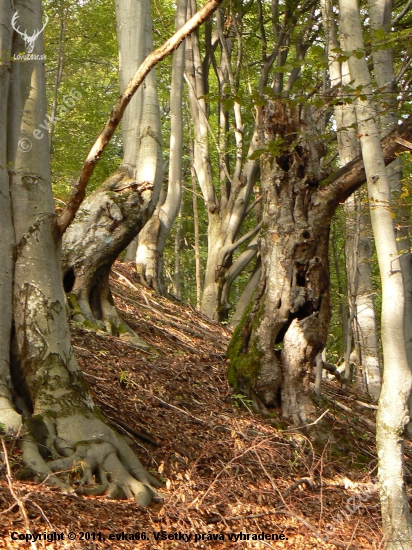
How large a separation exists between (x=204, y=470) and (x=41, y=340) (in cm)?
191

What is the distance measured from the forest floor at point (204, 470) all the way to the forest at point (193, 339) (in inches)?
0.9

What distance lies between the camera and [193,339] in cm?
978

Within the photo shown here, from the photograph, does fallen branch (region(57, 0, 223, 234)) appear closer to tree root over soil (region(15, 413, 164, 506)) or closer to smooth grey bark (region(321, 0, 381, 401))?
tree root over soil (region(15, 413, 164, 506))

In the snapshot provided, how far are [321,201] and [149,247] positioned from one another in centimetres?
485

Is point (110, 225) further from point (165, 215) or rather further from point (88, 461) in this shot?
point (165, 215)

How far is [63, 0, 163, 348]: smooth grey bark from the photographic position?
7613mm

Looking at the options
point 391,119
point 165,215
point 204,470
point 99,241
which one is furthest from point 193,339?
point 391,119

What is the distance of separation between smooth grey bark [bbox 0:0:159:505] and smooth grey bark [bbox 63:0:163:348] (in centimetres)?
221

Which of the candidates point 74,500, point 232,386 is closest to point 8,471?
point 74,500

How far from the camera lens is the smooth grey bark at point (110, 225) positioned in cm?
761

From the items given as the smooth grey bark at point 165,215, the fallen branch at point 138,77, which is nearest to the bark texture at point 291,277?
the fallen branch at point 138,77

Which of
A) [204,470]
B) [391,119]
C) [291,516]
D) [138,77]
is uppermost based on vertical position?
[391,119]

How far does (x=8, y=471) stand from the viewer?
12.7 feet

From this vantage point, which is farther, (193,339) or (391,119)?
(193,339)
